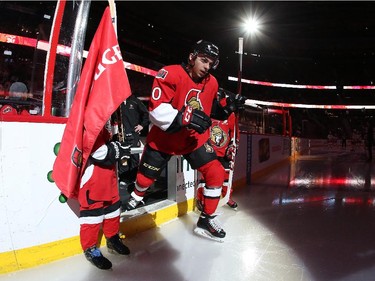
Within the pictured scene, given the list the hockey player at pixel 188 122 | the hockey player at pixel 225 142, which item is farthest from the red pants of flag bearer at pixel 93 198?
the hockey player at pixel 225 142

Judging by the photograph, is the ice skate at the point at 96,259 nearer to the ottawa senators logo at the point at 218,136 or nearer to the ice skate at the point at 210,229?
the ice skate at the point at 210,229

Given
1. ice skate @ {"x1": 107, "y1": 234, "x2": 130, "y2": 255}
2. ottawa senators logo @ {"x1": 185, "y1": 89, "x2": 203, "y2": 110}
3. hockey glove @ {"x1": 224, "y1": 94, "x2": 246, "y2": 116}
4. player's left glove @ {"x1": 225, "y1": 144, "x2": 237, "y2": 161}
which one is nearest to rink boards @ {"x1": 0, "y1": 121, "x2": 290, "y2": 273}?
ice skate @ {"x1": 107, "y1": 234, "x2": 130, "y2": 255}

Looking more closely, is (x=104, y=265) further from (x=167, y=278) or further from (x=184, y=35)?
(x=184, y=35)

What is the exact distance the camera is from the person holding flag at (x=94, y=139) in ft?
5.63

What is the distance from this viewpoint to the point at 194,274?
192cm

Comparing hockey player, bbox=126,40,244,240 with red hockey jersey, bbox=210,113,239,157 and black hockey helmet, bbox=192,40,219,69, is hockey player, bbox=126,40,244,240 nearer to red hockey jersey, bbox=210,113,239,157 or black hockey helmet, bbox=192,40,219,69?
black hockey helmet, bbox=192,40,219,69

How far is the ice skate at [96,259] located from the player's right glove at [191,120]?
0.91 metres

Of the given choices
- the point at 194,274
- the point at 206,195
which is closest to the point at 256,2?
the point at 206,195

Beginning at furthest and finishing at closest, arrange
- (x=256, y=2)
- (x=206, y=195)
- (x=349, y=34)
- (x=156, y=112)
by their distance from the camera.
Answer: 1. (x=349, y=34)
2. (x=256, y=2)
3. (x=206, y=195)
4. (x=156, y=112)

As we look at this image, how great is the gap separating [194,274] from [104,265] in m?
0.54

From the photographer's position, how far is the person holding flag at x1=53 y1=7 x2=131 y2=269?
1715 millimetres

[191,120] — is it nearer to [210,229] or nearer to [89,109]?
[89,109]

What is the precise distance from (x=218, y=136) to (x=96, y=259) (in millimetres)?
1888

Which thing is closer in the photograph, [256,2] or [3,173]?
[3,173]
